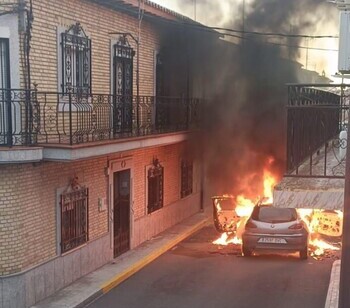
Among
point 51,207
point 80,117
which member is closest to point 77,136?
point 80,117

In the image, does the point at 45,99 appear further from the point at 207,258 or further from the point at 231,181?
the point at 231,181

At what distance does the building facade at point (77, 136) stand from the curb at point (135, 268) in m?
0.65

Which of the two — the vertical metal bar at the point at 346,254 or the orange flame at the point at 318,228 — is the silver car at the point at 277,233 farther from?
the vertical metal bar at the point at 346,254

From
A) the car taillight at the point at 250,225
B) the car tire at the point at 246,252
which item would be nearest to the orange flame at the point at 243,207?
the car tire at the point at 246,252

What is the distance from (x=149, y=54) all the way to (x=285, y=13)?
5102 millimetres

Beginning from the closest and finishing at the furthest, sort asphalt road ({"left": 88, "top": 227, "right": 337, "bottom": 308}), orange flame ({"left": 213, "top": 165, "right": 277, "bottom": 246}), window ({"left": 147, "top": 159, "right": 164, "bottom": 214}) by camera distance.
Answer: asphalt road ({"left": 88, "top": 227, "right": 337, "bottom": 308}) < orange flame ({"left": 213, "top": 165, "right": 277, "bottom": 246}) < window ({"left": 147, "top": 159, "right": 164, "bottom": 214})

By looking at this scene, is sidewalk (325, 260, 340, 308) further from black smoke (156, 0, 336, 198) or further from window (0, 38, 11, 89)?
window (0, 38, 11, 89)

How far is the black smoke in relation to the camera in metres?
18.3

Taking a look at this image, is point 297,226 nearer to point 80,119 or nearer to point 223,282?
point 223,282

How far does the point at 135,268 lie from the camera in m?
12.7

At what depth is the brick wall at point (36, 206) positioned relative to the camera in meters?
9.52

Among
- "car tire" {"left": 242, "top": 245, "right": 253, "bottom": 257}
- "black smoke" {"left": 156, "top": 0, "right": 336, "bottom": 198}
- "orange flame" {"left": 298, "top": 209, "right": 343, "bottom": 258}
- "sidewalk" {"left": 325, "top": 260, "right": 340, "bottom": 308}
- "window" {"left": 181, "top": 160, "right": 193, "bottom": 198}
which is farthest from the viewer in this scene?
"black smoke" {"left": 156, "top": 0, "right": 336, "bottom": 198}

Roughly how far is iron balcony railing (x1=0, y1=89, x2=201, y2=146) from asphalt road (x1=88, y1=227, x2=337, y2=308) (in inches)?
119

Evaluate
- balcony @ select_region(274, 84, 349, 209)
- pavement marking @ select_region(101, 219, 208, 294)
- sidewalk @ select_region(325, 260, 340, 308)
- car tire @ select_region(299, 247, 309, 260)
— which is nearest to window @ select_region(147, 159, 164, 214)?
Result: pavement marking @ select_region(101, 219, 208, 294)
